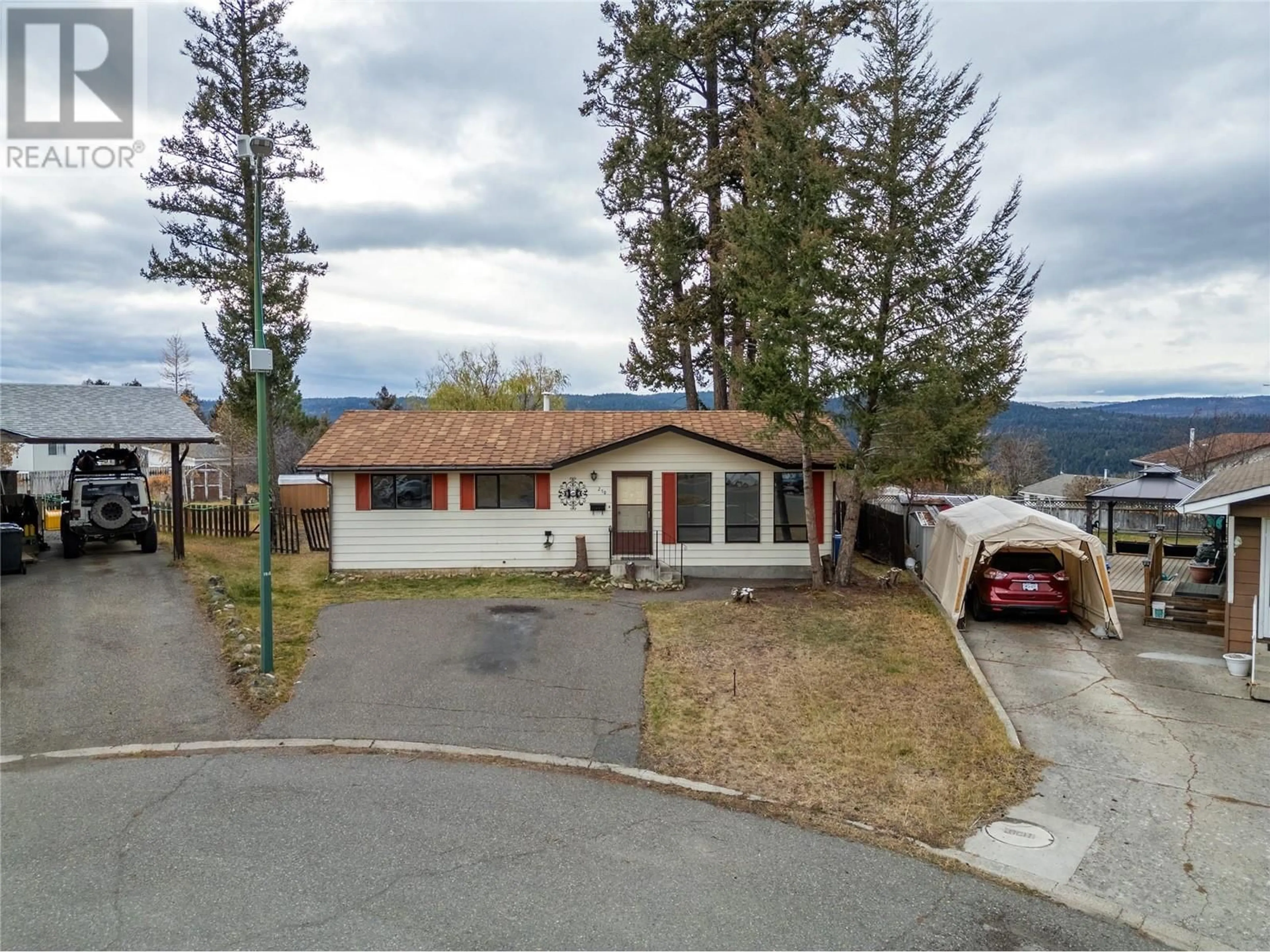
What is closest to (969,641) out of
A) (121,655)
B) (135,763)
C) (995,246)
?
(995,246)

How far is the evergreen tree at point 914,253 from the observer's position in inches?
571

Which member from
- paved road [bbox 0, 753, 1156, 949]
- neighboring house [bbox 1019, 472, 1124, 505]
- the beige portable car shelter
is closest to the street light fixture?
paved road [bbox 0, 753, 1156, 949]

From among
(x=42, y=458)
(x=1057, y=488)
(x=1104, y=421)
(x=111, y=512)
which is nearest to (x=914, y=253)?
(x=111, y=512)

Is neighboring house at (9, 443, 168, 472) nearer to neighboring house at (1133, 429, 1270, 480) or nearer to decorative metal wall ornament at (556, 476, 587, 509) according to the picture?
decorative metal wall ornament at (556, 476, 587, 509)

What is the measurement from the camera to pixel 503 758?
7512mm

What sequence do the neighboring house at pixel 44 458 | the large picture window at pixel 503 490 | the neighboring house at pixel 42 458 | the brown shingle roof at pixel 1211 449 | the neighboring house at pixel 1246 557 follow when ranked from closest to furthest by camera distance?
1. the neighboring house at pixel 1246 557
2. the large picture window at pixel 503 490
3. the brown shingle roof at pixel 1211 449
4. the neighboring house at pixel 44 458
5. the neighboring house at pixel 42 458

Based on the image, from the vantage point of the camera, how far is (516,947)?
4531 mm

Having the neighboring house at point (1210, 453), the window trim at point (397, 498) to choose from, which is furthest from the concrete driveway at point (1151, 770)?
the neighboring house at point (1210, 453)

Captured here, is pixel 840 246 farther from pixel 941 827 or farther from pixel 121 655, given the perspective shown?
pixel 121 655

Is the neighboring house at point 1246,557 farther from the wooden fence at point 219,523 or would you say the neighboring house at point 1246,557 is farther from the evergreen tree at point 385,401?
the evergreen tree at point 385,401

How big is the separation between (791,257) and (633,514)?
6.69 m

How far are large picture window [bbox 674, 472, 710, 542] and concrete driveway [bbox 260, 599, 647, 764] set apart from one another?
3.52 metres

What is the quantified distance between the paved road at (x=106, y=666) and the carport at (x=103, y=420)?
2656 millimetres

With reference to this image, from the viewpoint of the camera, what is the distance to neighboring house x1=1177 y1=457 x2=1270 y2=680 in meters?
10.9
